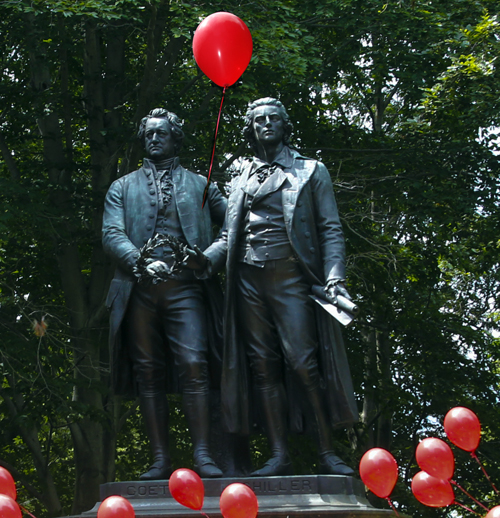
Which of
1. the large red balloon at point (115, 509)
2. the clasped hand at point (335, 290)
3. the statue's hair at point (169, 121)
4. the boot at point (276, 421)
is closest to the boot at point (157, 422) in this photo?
the boot at point (276, 421)

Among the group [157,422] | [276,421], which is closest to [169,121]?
[157,422]

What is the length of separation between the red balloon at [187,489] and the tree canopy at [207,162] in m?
6.50

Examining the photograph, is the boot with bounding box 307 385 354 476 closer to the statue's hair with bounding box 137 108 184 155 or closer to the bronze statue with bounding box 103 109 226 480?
the bronze statue with bounding box 103 109 226 480

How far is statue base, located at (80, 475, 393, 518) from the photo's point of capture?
5.27 m

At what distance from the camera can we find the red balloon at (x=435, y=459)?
18.5ft

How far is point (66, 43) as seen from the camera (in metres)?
12.6

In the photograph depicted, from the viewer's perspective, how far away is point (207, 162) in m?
13.2

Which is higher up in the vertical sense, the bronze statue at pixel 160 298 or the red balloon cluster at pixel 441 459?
the bronze statue at pixel 160 298

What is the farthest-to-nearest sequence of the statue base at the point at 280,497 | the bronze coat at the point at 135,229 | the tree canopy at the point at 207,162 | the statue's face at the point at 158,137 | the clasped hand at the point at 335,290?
1. the tree canopy at the point at 207,162
2. the statue's face at the point at 158,137
3. the bronze coat at the point at 135,229
4. the clasped hand at the point at 335,290
5. the statue base at the point at 280,497

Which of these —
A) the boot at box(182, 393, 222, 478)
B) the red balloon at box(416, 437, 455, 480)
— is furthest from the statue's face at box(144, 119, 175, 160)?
the red balloon at box(416, 437, 455, 480)

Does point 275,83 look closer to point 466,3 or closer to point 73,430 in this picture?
point 466,3

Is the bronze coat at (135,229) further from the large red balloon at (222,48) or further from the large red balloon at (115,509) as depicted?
the large red balloon at (115,509)

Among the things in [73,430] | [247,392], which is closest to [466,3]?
[73,430]

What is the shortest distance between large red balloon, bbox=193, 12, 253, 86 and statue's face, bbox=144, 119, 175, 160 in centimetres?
55
